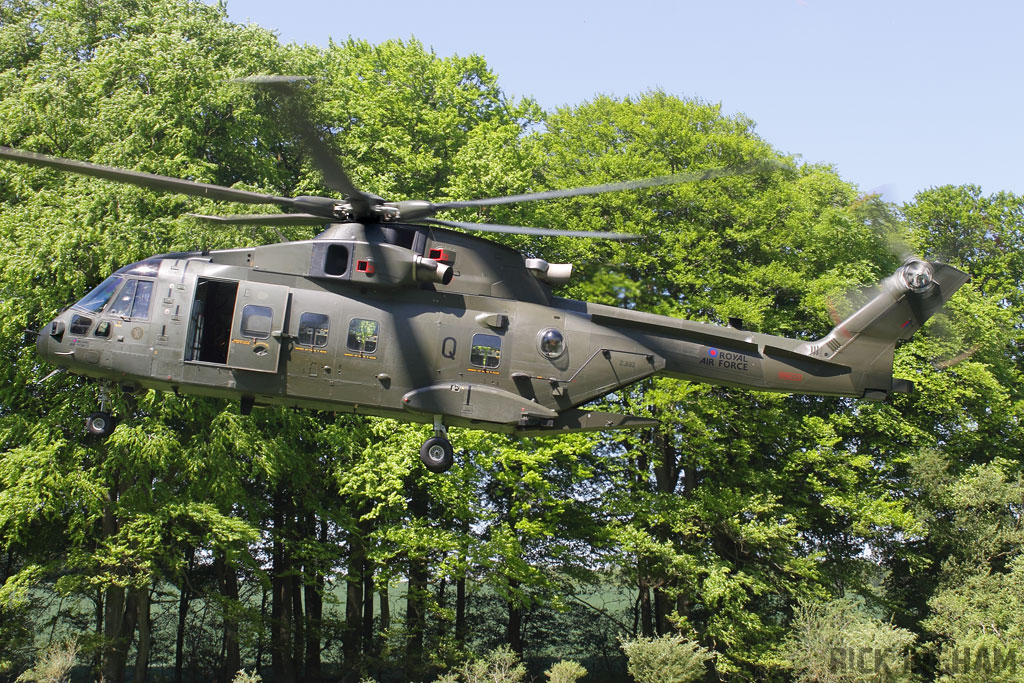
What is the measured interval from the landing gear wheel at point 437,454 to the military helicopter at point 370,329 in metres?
0.02

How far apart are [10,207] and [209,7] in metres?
9.49

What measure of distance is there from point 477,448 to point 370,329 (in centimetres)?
1165

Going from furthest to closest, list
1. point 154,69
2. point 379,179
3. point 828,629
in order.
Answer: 1. point 379,179
2. point 154,69
3. point 828,629

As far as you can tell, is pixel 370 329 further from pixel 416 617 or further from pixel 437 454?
pixel 416 617

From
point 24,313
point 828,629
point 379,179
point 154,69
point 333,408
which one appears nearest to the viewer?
point 333,408

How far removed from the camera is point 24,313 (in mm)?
20594

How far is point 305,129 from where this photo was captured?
10.6m

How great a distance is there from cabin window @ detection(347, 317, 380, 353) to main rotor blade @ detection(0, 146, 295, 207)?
1966 mm

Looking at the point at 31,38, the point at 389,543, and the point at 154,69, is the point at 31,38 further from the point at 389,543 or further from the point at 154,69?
the point at 389,543

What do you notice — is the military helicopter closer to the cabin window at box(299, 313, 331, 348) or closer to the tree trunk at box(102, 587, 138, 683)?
the cabin window at box(299, 313, 331, 348)

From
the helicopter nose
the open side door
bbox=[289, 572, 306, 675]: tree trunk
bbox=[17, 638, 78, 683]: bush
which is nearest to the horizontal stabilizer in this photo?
the open side door

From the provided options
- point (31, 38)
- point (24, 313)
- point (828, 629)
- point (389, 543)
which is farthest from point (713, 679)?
point (31, 38)

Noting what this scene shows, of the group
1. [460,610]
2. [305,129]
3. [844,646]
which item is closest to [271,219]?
[305,129]

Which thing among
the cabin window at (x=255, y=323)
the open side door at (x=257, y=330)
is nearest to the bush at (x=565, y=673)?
the open side door at (x=257, y=330)
